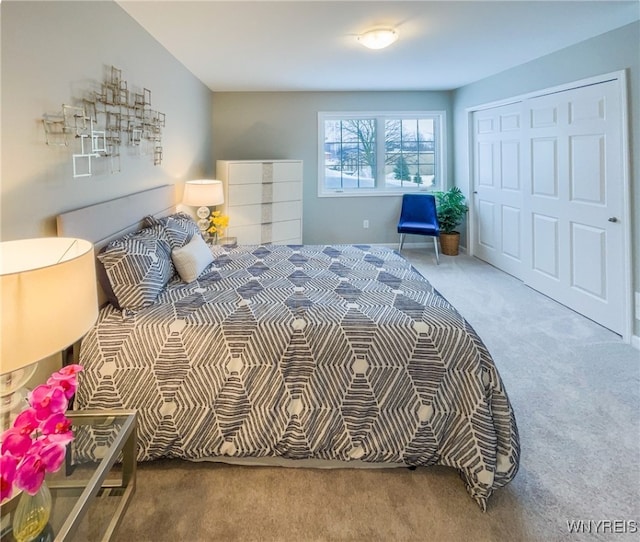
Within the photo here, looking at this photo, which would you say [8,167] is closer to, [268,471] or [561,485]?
[268,471]

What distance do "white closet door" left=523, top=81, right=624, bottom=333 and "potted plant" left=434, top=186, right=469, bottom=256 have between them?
1.27 metres

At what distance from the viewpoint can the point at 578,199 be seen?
349 centimetres

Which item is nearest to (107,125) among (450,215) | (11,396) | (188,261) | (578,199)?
(188,261)

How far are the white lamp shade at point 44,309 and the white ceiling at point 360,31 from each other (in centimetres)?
217

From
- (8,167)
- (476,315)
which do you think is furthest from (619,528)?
(8,167)

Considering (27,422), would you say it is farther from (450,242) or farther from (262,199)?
(450,242)

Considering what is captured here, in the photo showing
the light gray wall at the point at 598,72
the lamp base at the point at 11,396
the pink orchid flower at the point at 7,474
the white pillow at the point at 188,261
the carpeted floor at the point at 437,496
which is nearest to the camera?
the pink orchid flower at the point at 7,474

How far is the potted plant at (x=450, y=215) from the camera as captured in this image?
5484 millimetres

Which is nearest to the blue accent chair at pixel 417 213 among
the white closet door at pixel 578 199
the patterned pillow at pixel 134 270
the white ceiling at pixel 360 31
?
the white closet door at pixel 578 199

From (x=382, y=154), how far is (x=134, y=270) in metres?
4.61

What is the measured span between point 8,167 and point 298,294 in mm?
1355

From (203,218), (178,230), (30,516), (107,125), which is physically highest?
(107,125)

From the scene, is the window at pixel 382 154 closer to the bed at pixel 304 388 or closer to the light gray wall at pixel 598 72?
the light gray wall at pixel 598 72

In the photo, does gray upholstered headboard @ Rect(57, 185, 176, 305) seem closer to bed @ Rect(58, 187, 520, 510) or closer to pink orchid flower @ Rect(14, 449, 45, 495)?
bed @ Rect(58, 187, 520, 510)
